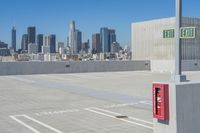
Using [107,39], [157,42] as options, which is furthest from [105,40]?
[157,42]

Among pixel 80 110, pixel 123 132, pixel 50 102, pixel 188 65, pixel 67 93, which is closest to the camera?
pixel 123 132

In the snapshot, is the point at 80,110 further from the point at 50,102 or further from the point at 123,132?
the point at 123,132

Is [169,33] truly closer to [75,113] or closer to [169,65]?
[75,113]

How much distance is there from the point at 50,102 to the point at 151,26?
33099 mm

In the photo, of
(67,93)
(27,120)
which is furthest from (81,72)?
(27,120)

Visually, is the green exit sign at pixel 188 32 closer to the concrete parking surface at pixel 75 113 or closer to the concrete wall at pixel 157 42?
the concrete parking surface at pixel 75 113

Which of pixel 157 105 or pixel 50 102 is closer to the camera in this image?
pixel 157 105

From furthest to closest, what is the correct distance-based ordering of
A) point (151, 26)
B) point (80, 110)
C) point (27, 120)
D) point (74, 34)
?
point (74, 34), point (151, 26), point (80, 110), point (27, 120)

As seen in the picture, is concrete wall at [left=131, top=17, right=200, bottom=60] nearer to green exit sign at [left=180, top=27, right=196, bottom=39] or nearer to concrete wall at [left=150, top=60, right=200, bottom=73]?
concrete wall at [left=150, top=60, right=200, bottom=73]

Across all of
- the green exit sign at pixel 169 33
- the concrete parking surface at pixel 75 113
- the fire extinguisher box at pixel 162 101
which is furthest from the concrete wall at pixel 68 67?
the fire extinguisher box at pixel 162 101

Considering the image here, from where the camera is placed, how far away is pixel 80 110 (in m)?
13.0

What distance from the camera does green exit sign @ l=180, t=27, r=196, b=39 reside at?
7.90 meters

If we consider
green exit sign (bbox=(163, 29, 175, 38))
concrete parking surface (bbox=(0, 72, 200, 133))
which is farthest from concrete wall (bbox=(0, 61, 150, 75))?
green exit sign (bbox=(163, 29, 175, 38))

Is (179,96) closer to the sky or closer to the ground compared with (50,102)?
closer to the sky
